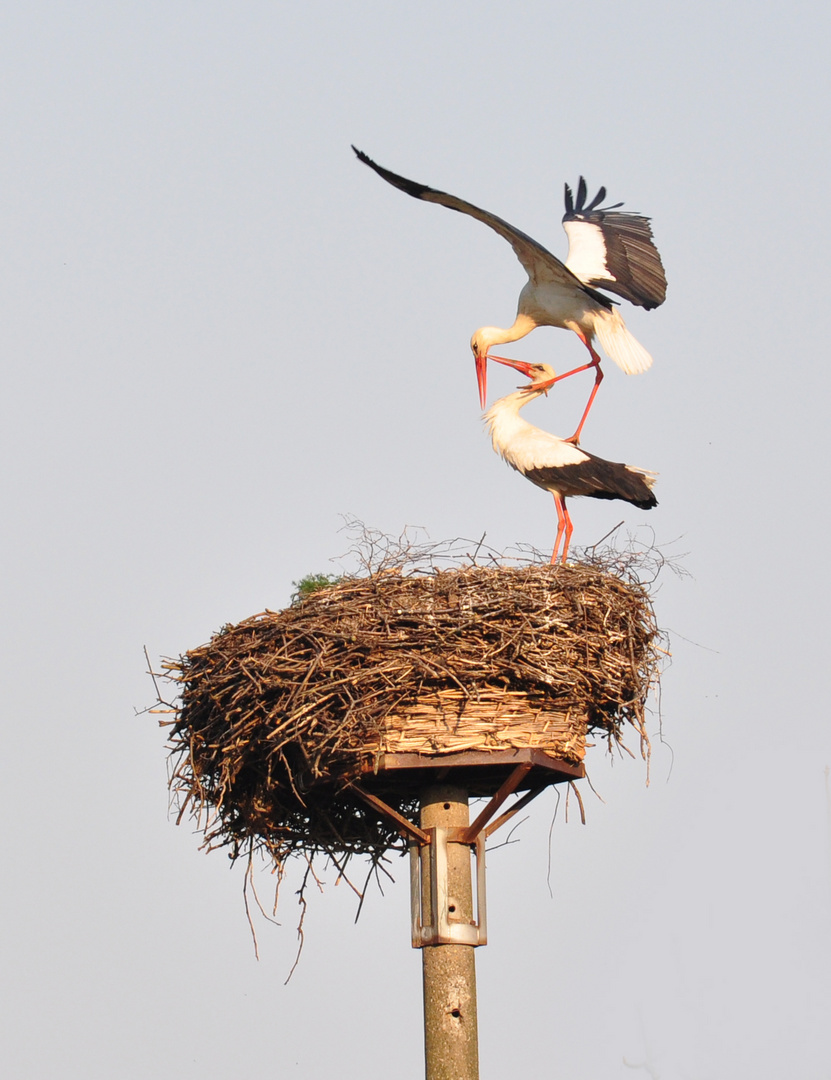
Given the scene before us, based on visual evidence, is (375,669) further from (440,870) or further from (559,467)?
(559,467)

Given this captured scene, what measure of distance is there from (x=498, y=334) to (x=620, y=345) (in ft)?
4.24

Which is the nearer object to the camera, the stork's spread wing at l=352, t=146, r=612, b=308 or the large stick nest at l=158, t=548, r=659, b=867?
the large stick nest at l=158, t=548, r=659, b=867

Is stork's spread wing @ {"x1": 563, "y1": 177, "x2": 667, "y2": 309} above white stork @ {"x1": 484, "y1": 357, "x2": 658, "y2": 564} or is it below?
above

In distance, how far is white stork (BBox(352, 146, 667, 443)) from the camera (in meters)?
10.8

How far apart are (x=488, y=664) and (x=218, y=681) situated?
59.8 inches

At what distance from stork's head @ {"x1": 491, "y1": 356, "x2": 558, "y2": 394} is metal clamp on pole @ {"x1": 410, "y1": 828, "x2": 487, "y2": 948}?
3849 mm

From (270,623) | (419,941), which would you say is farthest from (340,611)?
(419,941)

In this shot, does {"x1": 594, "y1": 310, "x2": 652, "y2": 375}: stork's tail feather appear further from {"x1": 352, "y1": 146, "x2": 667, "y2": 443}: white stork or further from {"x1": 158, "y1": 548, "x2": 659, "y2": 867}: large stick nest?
{"x1": 158, "y1": 548, "x2": 659, "y2": 867}: large stick nest

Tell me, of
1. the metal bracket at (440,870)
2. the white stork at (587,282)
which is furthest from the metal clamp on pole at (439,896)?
the white stork at (587,282)

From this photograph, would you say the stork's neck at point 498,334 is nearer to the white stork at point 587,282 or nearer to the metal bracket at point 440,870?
the white stork at point 587,282

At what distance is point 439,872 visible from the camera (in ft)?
29.2

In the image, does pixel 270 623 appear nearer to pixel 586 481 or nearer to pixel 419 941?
pixel 419 941

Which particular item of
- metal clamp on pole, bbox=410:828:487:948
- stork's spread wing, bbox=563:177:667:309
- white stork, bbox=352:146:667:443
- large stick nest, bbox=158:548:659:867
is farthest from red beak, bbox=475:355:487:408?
metal clamp on pole, bbox=410:828:487:948

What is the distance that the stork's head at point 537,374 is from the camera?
11727 millimetres
